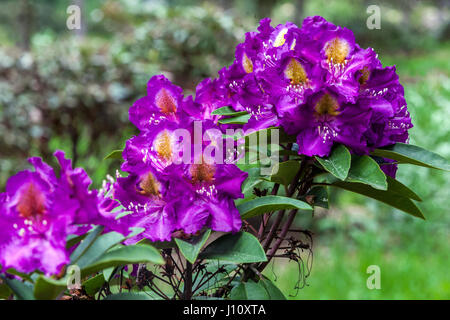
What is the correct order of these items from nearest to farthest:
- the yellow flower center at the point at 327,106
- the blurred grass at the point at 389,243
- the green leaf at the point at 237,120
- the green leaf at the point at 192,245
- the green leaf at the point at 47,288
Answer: the green leaf at the point at 47,288
the green leaf at the point at 192,245
the yellow flower center at the point at 327,106
the green leaf at the point at 237,120
the blurred grass at the point at 389,243

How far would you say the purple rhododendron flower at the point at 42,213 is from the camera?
0.61 m

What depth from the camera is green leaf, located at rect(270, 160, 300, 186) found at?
2.88ft

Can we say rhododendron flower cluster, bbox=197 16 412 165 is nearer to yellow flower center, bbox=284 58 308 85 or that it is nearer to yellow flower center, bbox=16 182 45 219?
yellow flower center, bbox=284 58 308 85

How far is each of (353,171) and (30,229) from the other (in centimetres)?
50

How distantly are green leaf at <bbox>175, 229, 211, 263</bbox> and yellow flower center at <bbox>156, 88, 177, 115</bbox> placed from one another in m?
0.24

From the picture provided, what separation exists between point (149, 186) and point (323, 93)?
11.8 inches

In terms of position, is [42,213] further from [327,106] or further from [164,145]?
[327,106]

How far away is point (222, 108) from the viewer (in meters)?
0.95

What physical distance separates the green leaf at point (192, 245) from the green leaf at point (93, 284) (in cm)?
17

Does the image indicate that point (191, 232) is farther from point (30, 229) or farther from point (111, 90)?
point (111, 90)

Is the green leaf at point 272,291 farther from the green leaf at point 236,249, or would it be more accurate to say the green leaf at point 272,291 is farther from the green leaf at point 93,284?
the green leaf at point 93,284

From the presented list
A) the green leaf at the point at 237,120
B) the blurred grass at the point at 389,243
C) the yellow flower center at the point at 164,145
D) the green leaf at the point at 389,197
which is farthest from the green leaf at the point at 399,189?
the blurred grass at the point at 389,243

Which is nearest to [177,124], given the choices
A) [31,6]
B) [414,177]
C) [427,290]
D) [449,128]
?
[427,290]

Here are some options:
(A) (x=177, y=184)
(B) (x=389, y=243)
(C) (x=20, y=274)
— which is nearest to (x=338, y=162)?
(A) (x=177, y=184)
